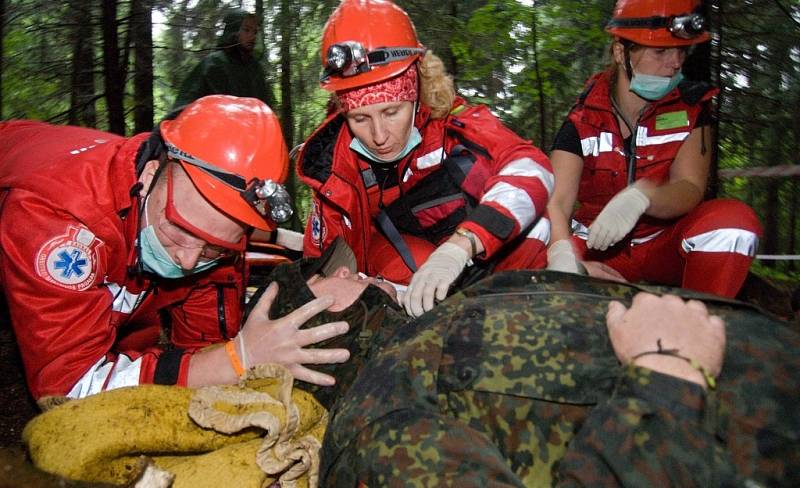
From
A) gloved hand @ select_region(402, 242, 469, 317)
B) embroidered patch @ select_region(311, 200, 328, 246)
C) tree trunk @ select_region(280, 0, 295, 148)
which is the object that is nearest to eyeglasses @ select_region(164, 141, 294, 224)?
gloved hand @ select_region(402, 242, 469, 317)

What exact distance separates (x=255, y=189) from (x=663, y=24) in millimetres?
2564

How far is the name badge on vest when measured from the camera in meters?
3.48

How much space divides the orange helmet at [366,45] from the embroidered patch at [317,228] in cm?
66

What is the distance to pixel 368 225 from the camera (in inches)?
129

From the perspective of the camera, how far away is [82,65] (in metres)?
5.18

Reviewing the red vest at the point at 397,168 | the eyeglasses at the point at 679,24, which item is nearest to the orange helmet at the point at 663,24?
the eyeglasses at the point at 679,24

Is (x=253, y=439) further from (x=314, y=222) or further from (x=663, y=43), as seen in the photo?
(x=663, y=43)

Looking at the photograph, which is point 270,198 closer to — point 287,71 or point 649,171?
point 649,171

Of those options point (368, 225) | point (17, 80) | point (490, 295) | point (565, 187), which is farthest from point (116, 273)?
point (17, 80)

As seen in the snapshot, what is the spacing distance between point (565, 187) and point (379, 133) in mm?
1316

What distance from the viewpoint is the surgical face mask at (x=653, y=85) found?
11.4 feet

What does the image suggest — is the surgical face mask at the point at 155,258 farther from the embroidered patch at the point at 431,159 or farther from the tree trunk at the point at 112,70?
the tree trunk at the point at 112,70

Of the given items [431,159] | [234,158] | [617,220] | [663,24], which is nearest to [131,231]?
[234,158]

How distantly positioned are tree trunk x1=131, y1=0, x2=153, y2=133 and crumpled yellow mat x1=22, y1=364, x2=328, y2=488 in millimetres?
3706
